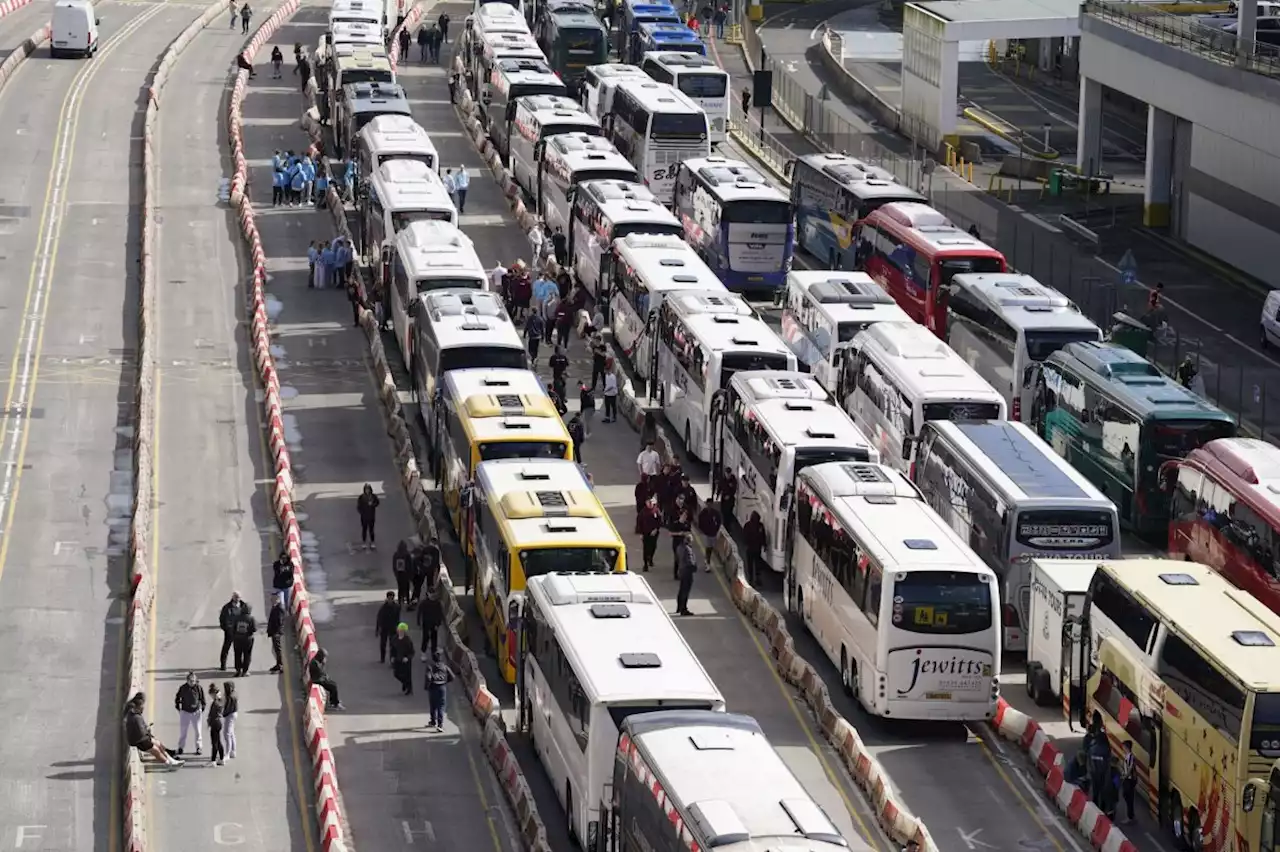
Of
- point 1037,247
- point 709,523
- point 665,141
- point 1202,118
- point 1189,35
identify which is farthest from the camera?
point 665,141

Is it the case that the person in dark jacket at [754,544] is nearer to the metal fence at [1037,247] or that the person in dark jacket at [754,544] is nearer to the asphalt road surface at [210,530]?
the asphalt road surface at [210,530]

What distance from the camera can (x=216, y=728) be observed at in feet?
136

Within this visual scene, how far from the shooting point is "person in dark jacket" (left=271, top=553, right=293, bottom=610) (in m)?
46.9

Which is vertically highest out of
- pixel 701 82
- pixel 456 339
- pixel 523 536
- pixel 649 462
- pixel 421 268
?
pixel 523 536

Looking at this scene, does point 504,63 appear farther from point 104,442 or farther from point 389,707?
point 389,707

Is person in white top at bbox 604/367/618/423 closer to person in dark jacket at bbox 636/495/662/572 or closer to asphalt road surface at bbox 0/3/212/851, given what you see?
person in dark jacket at bbox 636/495/662/572

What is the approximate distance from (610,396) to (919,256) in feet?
34.1

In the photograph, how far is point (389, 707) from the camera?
44.8m

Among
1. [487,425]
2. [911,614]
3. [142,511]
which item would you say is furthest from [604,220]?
[911,614]

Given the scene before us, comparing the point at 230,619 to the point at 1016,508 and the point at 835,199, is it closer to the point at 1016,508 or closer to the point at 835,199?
the point at 1016,508

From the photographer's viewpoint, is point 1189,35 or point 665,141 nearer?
point 1189,35

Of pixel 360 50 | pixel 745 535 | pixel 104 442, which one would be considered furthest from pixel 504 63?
pixel 745 535

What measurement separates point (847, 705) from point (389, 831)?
9424 mm

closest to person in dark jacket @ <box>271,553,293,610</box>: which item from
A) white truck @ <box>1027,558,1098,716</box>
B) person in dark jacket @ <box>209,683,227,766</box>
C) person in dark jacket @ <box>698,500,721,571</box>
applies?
person in dark jacket @ <box>209,683,227,766</box>
